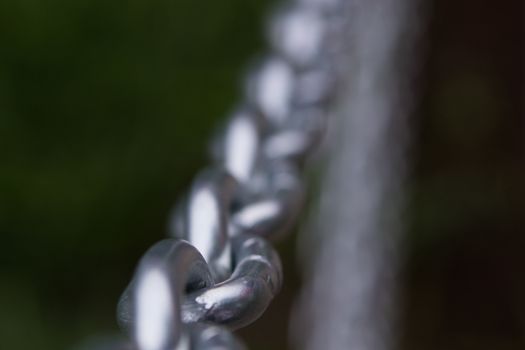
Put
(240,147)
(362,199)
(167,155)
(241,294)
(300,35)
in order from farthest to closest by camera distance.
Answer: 1. (167,155)
2. (362,199)
3. (300,35)
4. (240,147)
5. (241,294)

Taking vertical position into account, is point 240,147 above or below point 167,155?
above

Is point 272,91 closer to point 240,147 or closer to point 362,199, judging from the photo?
point 240,147

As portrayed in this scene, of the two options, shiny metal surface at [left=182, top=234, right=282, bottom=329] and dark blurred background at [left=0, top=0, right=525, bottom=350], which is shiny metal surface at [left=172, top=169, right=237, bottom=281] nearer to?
shiny metal surface at [left=182, top=234, right=282, bottom=329]

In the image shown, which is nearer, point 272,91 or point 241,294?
point 241,294

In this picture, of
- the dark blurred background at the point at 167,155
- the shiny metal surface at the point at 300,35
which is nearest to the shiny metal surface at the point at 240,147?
the shiny metal surface at the point at 300,35

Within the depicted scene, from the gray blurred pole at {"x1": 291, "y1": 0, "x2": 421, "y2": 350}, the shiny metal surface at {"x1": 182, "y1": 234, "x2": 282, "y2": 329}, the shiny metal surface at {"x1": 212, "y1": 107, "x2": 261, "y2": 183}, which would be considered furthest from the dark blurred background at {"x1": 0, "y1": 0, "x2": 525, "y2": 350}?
the shiny metal surface at {"x1": 182, "y1": 234, "x2": 282, "y2": 329}

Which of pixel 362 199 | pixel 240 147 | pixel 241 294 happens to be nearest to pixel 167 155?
pixel 362 199

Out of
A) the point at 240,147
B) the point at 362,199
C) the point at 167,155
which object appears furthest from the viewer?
the point at 167,155
